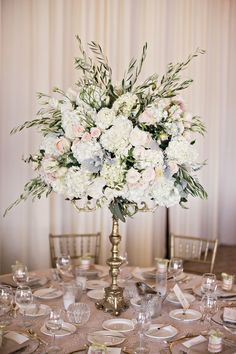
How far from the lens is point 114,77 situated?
15.5 ft

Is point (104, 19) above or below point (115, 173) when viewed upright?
above

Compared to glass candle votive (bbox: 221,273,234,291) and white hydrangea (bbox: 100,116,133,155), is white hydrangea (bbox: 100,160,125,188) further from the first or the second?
glass candle votive (bbox: 221,273,234,291)

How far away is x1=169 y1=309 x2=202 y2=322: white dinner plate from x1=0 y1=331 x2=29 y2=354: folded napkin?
715 mm

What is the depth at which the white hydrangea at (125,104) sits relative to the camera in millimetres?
1946

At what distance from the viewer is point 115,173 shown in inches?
74.7

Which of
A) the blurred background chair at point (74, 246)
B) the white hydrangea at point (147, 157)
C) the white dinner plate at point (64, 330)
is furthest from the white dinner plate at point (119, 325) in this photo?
the blurred background chair at point (74, 246)

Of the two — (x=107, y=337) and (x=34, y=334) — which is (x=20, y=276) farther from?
(x=107, y=337)

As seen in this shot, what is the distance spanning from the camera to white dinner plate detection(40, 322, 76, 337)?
191 centimetres

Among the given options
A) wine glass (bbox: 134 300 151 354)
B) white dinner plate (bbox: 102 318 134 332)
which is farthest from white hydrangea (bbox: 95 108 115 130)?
white dinner plate (bbox: 102 318 134 332)

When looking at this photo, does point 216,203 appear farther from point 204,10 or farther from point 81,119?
point 81,119

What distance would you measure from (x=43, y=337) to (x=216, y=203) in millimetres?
5198

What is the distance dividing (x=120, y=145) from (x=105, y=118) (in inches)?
5.2

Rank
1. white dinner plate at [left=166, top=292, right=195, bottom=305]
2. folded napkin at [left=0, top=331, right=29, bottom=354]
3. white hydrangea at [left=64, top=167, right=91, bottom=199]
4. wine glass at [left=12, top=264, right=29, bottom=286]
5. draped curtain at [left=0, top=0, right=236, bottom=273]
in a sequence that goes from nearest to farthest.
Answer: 1. folded napkin at [left=0, top=331, right=29, bottom=354]
2. white hydrangea at [left=64, top=167, right=91, bottom=199]
3. white dinner plate at [left=166, top=292, right=195, bottom=305]
4. wine glass at [left=12, top=264, right=29, bottom=286]
5. draped curtain at [left=0, top=0, right=236, bottom=273]

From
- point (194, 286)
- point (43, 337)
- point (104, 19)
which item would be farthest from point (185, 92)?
point (43, 337)
